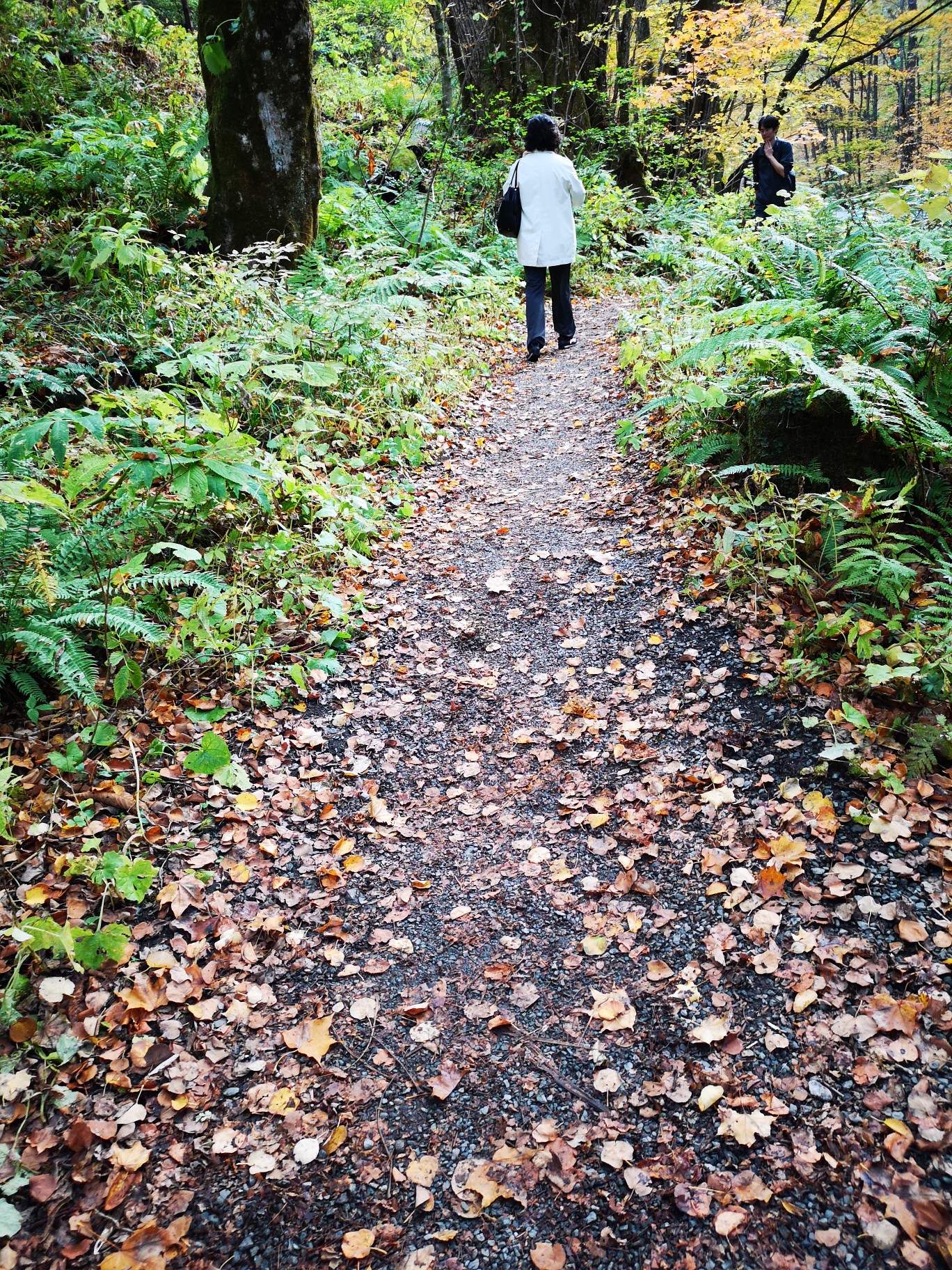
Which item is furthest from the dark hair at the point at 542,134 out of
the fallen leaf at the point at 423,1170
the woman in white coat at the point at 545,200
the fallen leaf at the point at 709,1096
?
the fallen leaf at the point at 423,1170

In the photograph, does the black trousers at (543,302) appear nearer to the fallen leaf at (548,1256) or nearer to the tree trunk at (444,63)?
the tree trunk at (444,63)

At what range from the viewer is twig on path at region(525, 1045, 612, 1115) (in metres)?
2.23

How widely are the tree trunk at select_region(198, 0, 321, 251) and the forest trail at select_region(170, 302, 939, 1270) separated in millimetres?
4971

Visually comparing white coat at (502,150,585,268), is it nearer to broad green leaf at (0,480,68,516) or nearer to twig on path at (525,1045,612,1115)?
broad green leaf at (0,480,68,516)

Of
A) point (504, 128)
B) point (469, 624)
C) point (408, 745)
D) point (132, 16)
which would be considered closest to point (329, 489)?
point (469, 624)

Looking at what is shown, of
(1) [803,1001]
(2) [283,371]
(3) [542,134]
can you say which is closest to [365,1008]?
(1) [803,1001]

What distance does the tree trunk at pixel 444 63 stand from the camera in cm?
1486

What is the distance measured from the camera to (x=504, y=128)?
1412cm

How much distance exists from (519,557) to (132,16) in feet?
39.4

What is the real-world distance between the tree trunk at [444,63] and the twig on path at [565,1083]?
16470 millimetres

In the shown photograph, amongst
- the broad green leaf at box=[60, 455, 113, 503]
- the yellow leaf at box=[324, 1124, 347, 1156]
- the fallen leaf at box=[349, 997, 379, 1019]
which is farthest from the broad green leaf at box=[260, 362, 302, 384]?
the yellow leaf at box=[324, 1124, 347, 1156]

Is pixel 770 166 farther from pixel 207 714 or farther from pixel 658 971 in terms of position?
pixel 658 971

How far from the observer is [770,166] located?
32.4 ft

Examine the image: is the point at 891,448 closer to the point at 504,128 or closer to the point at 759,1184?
the point at 759,1184
